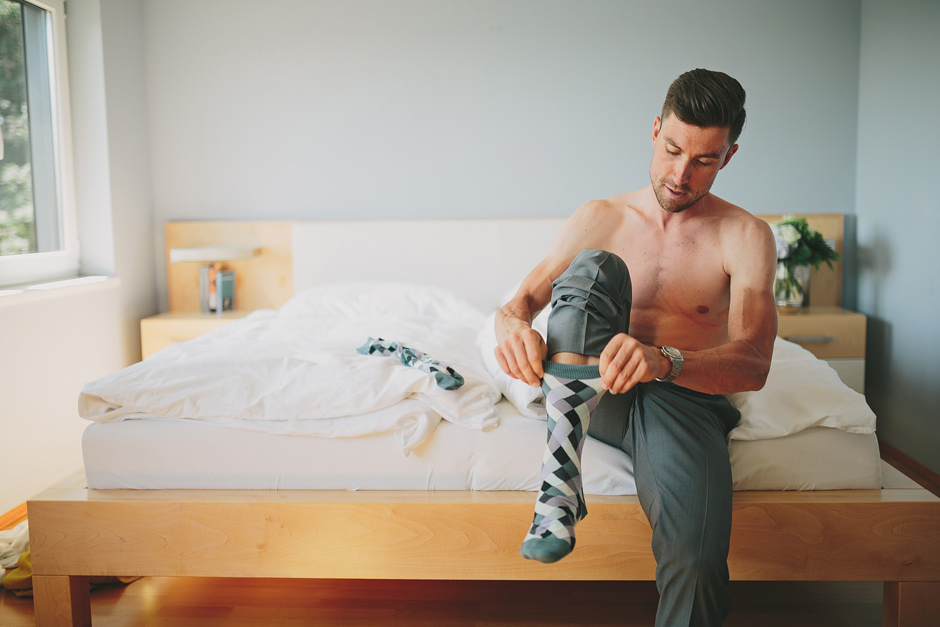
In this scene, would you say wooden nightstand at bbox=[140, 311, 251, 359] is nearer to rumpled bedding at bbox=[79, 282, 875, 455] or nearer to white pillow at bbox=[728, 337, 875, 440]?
rumpled bedding at bbox=[79, 282, 875, 455]

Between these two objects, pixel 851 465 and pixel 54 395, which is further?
pixel 54 395

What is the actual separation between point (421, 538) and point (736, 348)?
0.76m

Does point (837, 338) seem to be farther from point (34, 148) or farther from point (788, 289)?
point (34, 148)

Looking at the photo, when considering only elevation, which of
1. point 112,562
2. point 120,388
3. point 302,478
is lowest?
point 112,562

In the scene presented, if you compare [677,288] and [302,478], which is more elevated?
[677,288]

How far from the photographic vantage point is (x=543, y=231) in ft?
10.5

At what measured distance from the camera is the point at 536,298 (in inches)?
63.3

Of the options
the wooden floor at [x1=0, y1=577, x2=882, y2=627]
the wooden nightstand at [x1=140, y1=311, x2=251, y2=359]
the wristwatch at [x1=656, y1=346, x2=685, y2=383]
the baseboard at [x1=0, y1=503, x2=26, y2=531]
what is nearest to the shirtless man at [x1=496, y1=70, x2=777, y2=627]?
the wristwatch at [x1=656, y1=346, x2=685, y2=383]

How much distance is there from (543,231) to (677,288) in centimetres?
165

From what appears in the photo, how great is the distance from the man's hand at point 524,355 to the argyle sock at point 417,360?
0.28 meters

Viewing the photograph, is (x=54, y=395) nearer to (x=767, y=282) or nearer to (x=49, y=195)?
(x=49, y=195)

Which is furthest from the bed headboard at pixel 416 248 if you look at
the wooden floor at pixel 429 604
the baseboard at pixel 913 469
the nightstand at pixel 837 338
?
the wooden floor at pixel 429 604

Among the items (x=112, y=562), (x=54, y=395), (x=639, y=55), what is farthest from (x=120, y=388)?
(x=639, y=55)

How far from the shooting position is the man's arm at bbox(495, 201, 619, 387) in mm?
1319
